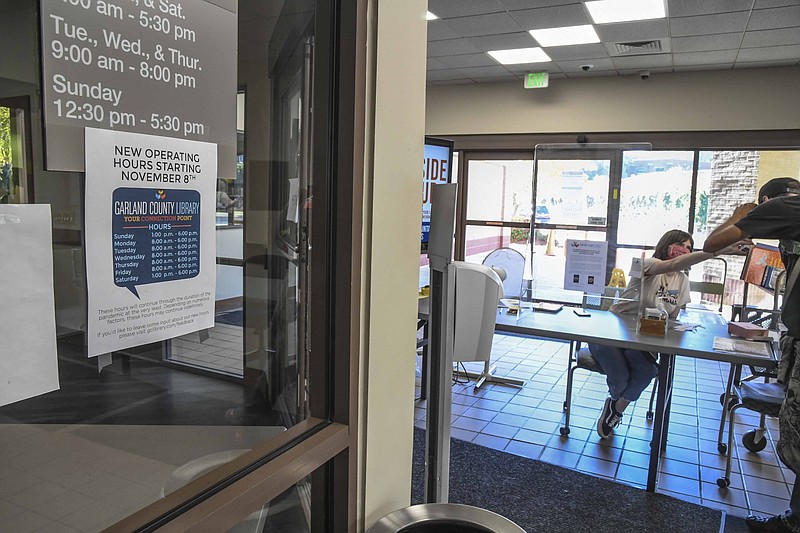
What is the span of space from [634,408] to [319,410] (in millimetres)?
3632

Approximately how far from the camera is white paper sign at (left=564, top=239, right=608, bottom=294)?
3463 millimetres

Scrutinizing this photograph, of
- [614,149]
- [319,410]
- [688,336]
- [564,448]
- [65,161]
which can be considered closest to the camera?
[65,161]

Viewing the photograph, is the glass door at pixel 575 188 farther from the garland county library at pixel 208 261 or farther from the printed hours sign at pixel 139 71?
the printed hours sign at pixel 139 71

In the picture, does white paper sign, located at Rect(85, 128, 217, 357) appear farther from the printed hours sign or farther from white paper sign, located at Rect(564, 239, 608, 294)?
white paper sign, located at Rect(564, 239, 608, 294)

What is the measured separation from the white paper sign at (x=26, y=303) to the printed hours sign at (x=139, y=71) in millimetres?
76

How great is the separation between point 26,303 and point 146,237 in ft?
0.53

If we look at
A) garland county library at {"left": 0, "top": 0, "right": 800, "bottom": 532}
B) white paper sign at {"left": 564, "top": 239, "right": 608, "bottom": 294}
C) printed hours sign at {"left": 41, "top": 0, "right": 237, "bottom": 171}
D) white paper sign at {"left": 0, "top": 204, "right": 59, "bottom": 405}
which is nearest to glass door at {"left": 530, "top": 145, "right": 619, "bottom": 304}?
white paper sign at {"left": 564, "top": 239, "right": 608, "bottom": 294}

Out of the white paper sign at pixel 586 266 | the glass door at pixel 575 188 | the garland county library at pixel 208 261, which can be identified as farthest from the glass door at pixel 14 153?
the glass door at pixel 575 188

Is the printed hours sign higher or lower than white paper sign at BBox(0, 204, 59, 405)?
higher

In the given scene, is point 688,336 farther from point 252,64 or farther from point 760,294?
point 760,294

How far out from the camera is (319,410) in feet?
3.46

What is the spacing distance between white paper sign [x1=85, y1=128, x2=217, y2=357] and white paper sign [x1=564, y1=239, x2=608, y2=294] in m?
3.03

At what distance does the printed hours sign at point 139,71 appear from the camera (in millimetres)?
620

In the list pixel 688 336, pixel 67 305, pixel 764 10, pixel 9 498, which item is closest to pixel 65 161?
pixel 67 305
